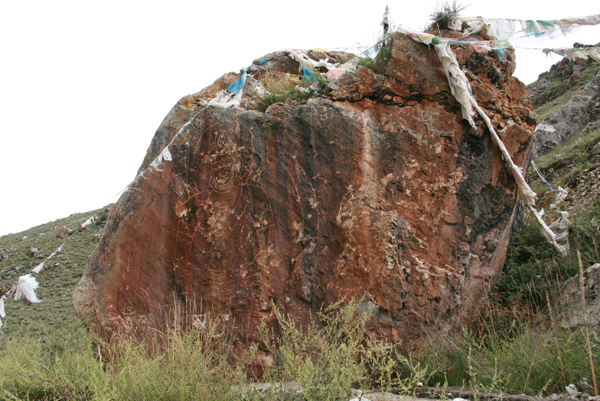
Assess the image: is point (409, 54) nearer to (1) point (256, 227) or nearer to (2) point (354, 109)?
(2) point (354, 109)

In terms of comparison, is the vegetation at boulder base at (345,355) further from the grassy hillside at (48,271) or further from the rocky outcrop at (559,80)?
the rocky outcrop at (559,80)

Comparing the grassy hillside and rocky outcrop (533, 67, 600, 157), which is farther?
rocky outcrop (533, 67, 600, 157)

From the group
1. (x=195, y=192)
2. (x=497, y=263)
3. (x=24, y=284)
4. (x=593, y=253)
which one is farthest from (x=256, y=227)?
(x=24, y=284)

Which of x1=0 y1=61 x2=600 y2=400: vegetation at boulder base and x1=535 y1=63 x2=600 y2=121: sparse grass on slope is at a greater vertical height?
x1=535 y1=63 x2=600 y2=121: sparse grass on slope

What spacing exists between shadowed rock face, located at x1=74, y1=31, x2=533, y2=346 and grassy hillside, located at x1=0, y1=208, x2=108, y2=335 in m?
2.67

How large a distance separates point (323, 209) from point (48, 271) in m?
10.4

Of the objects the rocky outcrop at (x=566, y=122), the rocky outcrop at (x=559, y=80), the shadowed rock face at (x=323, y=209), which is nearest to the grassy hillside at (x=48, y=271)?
the shadowed rock face at (x=323, y=209)

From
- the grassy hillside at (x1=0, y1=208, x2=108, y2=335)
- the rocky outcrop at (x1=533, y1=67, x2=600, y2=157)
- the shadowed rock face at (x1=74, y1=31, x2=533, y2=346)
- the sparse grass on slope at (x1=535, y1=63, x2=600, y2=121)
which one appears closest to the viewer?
the shadowed rock face at (x1=74, y1=31, x2=533, y2=346)

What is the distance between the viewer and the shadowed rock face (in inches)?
140

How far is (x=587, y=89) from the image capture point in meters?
14.2

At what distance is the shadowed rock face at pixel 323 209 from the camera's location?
3.55 m

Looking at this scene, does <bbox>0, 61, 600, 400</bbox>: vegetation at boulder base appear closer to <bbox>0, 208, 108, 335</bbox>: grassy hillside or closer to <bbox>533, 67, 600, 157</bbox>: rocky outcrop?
<bbox>0, 208, 108, 335</bbox>: grassy hillside

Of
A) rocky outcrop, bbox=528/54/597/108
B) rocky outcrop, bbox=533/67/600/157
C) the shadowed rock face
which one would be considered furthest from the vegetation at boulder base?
rocky outcrop, bbox=528/54/597/108

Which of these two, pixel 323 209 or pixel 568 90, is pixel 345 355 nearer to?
pixel 323 209
